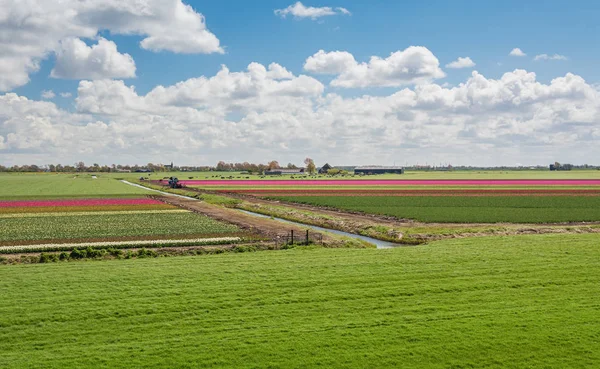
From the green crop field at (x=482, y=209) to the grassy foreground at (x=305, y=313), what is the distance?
27949 millimetres

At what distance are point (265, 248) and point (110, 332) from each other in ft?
62.9

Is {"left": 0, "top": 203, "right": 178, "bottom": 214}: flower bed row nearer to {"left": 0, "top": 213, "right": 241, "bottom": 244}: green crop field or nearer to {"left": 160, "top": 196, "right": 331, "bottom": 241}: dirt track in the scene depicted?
{"left": 160, "top": 196, "right": 331, "bottom": 241}: dirt track

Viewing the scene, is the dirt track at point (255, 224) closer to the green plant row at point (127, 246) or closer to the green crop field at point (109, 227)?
the green crop field at point (109, 227)

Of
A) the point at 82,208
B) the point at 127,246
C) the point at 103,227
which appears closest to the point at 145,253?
the point at 127,246

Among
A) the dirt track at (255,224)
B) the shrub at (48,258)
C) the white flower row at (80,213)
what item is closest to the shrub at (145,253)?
the shrub at (48,258)

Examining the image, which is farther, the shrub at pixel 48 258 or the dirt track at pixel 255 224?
the dirt track at pixel 255 224

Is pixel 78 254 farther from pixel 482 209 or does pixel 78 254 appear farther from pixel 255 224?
pixel 482 209

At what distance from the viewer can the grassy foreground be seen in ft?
47.3

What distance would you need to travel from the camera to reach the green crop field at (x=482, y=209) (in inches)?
2132

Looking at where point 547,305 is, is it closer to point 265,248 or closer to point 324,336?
point 324,336

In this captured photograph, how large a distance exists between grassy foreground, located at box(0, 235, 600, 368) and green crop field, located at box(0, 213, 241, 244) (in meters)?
15.1

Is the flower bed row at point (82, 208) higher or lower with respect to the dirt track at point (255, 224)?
higher

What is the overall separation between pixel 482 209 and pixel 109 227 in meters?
47.3

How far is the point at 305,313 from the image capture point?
18.0 m
